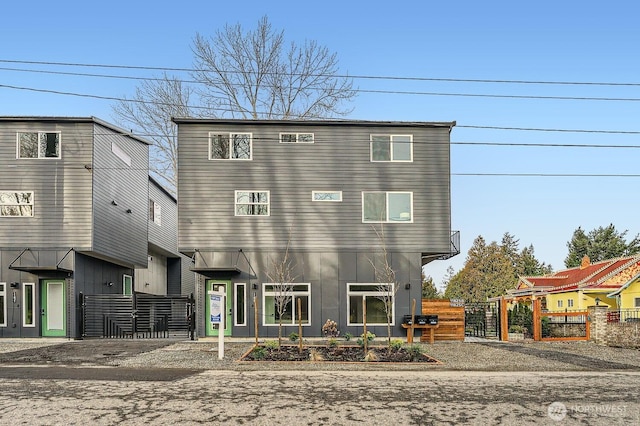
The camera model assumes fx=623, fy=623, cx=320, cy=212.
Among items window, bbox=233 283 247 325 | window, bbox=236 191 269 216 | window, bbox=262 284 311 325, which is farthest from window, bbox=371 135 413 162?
window, bbox=233 283 247 325

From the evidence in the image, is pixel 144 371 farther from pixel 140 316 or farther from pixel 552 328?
pixel 552 328

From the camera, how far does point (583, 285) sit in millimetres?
44719

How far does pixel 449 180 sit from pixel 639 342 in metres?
8.76

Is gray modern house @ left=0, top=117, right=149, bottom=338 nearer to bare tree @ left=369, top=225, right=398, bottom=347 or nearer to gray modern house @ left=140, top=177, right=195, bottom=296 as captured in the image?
gray modern house @ left=140, top=177, right=195, bottom=296

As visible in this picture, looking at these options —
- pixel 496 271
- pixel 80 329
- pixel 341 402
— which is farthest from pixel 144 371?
pixel 496 271

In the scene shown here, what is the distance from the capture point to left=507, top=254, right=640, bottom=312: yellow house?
144 feet

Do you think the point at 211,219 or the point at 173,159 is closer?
the point at 211,219

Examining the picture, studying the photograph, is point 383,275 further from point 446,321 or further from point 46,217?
point 46,217

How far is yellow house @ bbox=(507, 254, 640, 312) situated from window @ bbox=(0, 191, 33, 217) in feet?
103

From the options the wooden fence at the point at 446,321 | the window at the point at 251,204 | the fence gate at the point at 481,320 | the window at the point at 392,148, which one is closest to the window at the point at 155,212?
the window at the point at 251,204

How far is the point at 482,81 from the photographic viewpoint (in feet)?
71.3

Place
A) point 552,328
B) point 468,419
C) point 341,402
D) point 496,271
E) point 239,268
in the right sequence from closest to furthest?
point 468,419 < point 341,402 < point 239,268 < point 552,328 < point 496,271

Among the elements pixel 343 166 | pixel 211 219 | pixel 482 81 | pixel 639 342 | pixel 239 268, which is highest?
pixel 482 81

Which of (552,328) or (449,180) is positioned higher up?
(449,180)
